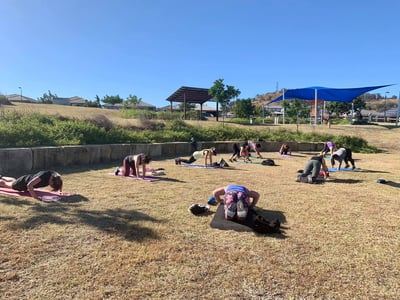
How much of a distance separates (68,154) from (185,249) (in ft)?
23.5

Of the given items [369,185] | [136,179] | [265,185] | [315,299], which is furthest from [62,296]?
[369,185]

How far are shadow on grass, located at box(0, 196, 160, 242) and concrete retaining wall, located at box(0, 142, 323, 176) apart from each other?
3.32m

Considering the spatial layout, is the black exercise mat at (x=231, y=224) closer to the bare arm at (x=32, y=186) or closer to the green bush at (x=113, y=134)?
the bare arm at (x=32, y=186)

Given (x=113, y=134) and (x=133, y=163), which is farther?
(x=113, y=134)

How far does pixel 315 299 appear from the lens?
2.81 m

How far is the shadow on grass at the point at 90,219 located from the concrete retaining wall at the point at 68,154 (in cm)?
332

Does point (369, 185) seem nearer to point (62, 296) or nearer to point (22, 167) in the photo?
point (62, 296)

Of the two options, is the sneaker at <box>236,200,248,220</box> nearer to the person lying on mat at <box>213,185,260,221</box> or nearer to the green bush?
the person lying on mat at <box>213,185,260,221</box>

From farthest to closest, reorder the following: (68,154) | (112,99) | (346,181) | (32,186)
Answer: (112,99) → (68,154) → (346,181) → (32,186)

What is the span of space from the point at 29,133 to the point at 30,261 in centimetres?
784

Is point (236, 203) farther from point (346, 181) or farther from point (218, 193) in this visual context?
point (346, 181)

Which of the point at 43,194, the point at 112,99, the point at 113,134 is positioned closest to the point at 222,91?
the point at 113,134

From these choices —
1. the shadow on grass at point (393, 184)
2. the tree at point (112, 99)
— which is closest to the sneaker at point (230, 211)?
the shadow on grass at point (393, 184)

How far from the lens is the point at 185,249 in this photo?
3.74m
